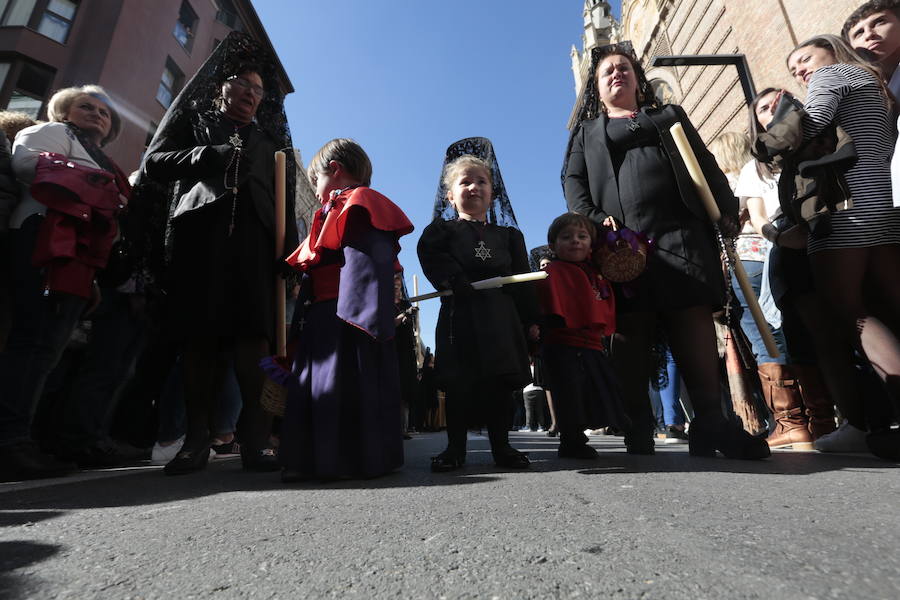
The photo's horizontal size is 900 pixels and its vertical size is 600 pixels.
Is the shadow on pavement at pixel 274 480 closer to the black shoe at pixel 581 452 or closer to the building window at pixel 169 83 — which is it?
the black shoe at pixel 581 452

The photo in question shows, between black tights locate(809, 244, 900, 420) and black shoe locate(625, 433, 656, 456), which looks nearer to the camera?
black tights locate(809, 244, 900, 420)

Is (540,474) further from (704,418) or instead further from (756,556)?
(756,556)

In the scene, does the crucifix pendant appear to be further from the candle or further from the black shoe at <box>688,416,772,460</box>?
the black shoe at <box>688,416,772,460</box>

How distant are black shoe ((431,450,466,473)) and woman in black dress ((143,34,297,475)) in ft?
2.57

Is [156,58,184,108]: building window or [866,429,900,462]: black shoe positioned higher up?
[156,58,184,108]: building window

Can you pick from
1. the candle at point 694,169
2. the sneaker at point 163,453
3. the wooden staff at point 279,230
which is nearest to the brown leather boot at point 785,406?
the candle at point 694,169

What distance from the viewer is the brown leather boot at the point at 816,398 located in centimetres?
280

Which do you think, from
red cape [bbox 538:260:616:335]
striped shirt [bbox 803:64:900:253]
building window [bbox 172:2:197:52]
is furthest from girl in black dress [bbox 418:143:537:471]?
building window [bbox 172:2:197:52]

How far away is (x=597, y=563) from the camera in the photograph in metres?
0.79

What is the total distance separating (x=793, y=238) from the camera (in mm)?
2354

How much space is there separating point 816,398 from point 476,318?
207cm

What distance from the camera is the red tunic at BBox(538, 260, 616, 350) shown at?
2625mm

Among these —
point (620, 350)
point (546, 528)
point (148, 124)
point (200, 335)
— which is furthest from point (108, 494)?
point (148, 124)

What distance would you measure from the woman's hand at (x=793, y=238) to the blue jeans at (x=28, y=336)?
3.45 m
